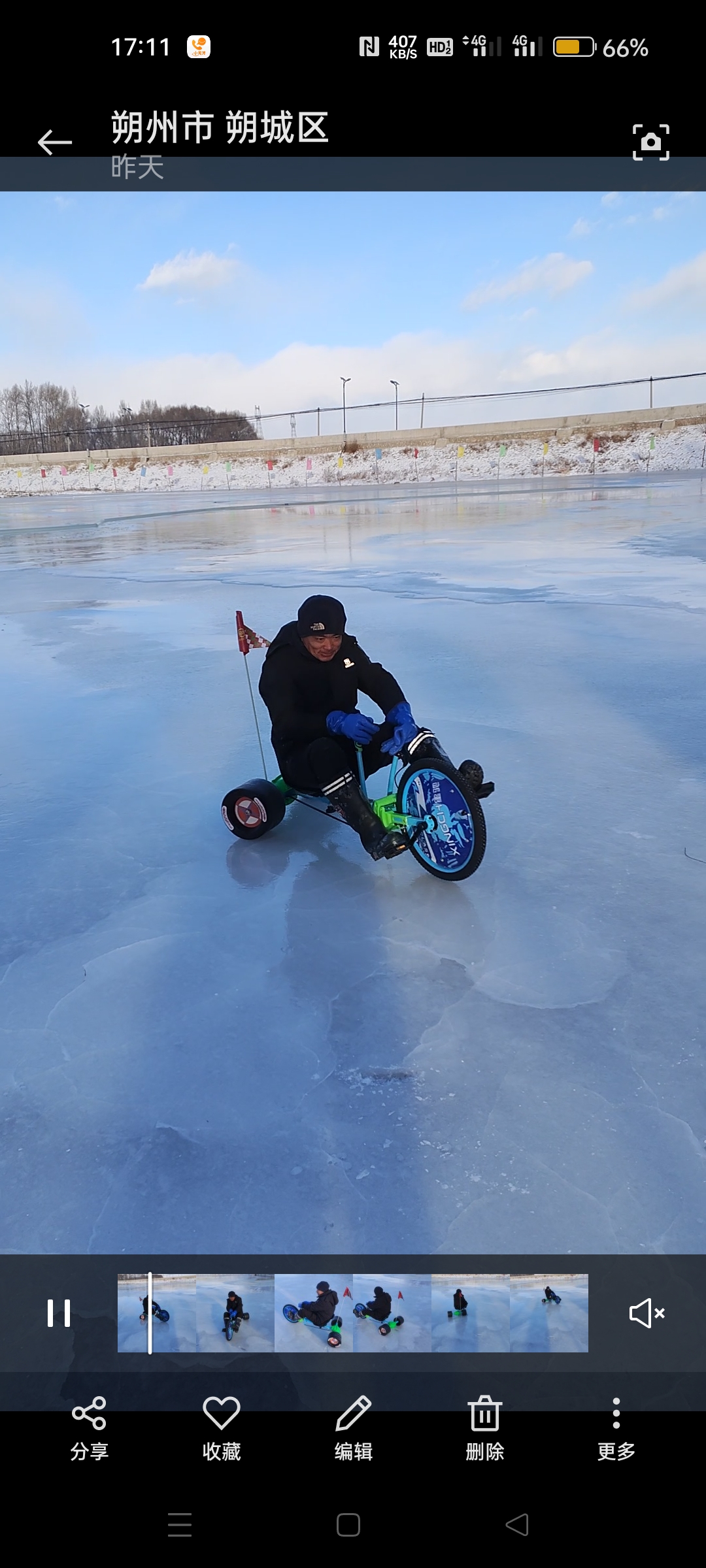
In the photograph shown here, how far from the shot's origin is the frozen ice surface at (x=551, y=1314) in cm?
164

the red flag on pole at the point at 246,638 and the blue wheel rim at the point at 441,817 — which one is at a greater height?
the red flag on pole at the point at 246,638

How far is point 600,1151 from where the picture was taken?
6.63 ft

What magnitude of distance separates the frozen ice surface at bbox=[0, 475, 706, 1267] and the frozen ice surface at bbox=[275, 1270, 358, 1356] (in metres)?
0.10

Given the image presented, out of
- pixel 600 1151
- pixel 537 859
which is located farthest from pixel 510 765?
pixel 600 1151

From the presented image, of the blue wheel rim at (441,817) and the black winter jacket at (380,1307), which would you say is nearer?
the black winter jacket at (380,1307)

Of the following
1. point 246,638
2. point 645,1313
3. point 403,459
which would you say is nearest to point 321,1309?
point 645,1313

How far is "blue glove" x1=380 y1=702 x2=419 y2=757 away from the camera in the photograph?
335cm

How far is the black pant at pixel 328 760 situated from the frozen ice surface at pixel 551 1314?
2.09 meters

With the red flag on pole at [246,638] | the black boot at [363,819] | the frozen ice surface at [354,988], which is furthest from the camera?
the red flag on pole at [246,638]

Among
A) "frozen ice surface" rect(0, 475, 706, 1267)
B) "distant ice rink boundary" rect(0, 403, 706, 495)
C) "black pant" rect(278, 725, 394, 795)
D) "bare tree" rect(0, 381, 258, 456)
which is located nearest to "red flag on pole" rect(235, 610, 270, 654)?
"frozen ice surface" rect(0, 475, 706, 1267)
